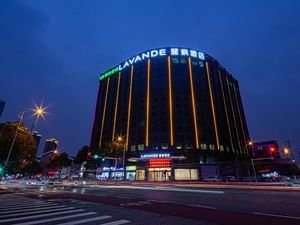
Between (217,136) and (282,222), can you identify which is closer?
(282,222)

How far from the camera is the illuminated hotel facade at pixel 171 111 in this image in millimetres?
68312

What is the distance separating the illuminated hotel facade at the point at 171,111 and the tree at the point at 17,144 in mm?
37726

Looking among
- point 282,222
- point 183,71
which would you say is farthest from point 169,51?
point 282,222

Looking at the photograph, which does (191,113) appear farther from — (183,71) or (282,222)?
(282,222)

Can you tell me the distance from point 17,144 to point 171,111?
2080 inches

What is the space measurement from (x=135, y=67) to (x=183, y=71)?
2363 centimetres

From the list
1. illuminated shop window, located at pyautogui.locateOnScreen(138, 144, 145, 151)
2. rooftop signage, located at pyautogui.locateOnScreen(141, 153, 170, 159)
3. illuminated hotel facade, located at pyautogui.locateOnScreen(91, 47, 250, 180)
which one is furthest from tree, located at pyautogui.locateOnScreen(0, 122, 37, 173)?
illuminated shop window, located at pyautogui.locateOnScreen(138, 144, 145, 151)

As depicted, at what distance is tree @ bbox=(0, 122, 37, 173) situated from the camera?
2666 cm

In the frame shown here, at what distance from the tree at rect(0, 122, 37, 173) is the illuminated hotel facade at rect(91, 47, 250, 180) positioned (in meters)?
37.7

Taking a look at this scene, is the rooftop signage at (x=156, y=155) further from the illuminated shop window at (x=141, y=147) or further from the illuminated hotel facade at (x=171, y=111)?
the illuminated shop window at (x=141, y=147)

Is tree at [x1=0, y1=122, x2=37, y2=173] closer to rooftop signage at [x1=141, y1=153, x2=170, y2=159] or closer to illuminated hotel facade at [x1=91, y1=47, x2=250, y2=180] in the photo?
rooftop signage at [x1=141, y1=153, x2=170, y2=159]

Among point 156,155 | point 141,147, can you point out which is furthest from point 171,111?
point 156,155

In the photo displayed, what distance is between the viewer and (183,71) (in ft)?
266

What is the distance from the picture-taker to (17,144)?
92.7 ft
